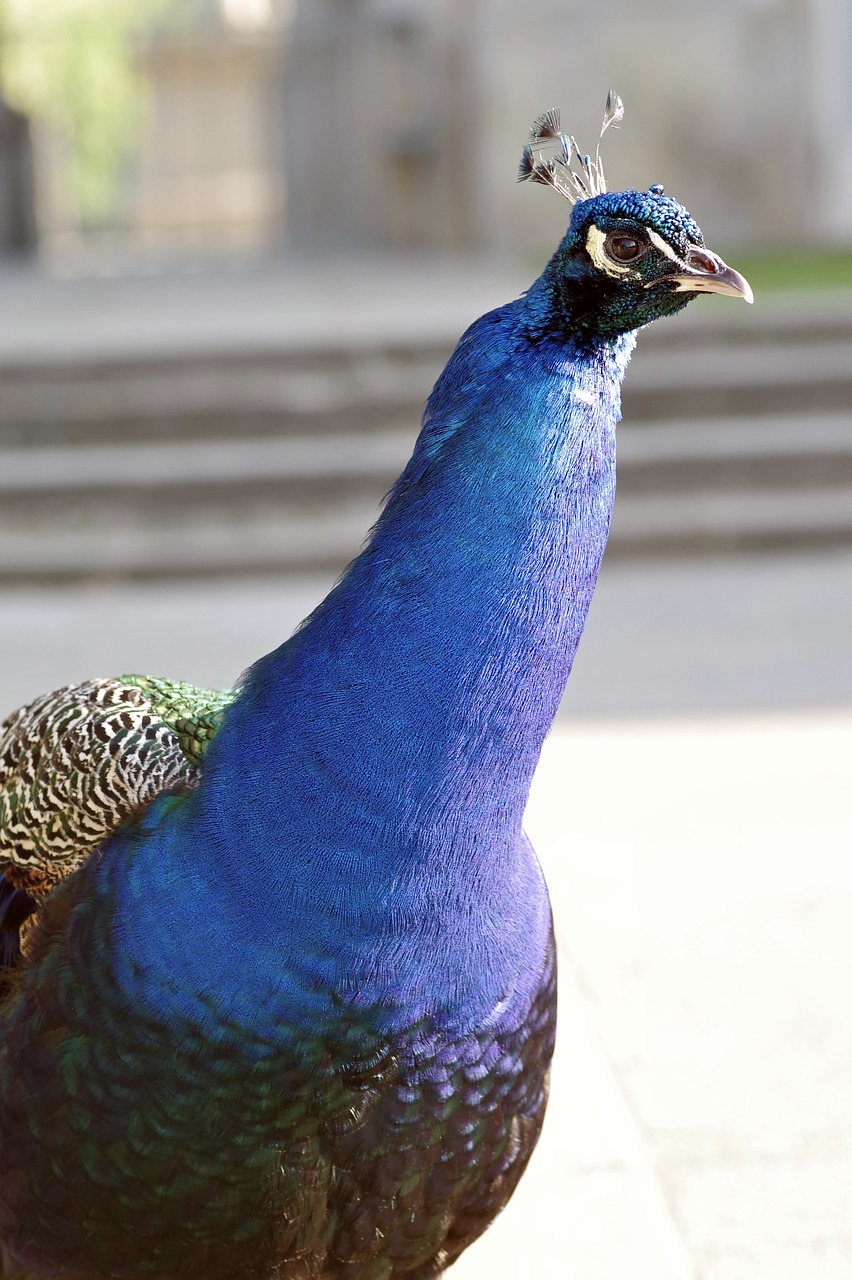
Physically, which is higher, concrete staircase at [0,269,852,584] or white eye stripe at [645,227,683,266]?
white eye stripe at [645,227,683,266]

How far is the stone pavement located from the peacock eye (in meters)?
1.42

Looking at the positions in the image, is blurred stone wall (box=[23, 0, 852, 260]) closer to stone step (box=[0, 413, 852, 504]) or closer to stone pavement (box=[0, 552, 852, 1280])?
stone step (box=[0, 413, 852, 504])

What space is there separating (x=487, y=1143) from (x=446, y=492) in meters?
0.73

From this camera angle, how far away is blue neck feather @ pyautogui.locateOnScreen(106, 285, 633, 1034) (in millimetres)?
1556

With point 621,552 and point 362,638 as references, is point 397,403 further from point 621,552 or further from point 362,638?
point 362,638

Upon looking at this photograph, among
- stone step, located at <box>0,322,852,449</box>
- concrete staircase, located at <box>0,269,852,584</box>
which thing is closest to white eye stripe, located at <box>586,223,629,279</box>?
concrete staircase, located at <box>0,269,852,584</box>

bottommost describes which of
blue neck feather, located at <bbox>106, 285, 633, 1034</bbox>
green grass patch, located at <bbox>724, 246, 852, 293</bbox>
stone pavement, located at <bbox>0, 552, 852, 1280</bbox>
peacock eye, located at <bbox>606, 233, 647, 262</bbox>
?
stone pavement, located at <bbox>0, 552, 852, 1280</bbox>

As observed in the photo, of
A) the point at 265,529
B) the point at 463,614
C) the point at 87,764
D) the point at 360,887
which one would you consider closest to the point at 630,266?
the point at 463,614

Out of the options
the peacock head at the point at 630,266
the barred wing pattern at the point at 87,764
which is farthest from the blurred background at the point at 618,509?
the peacock head at the point at 630,266

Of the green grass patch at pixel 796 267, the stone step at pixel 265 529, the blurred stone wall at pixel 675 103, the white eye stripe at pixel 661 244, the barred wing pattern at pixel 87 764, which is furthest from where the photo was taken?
the blurred stone wall at pixel 675 103

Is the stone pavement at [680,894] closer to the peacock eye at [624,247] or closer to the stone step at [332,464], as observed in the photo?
the stone step at [332,464]

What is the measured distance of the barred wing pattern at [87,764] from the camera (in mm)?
1771

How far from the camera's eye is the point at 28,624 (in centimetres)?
554

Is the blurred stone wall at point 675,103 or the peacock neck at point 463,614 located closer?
the peacock neck at point 463,614
